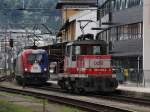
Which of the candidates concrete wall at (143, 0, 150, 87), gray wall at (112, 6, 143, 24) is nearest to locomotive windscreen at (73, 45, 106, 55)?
concrete wall at (143, 0, 150, 87)

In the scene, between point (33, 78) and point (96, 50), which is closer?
point (96, 50)

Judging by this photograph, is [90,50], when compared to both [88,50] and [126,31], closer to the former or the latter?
[88,50]

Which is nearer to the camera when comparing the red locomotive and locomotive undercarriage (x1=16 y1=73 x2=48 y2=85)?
the red locomotive

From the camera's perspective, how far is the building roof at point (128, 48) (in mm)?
51694

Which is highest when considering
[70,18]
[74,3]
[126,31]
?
[74,3]

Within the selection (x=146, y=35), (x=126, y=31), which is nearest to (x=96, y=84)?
(x=146, y=35)

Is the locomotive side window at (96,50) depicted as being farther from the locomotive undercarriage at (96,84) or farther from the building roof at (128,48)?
the building roof at (128,48)

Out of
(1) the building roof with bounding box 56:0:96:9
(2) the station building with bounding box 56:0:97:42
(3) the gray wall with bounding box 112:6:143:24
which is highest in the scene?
(1) the building roof with bounding box 56:0:96:9

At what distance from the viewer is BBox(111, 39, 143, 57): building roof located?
51694 millimetres

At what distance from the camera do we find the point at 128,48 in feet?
178

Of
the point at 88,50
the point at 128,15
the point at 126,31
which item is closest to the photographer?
the point at 88,50

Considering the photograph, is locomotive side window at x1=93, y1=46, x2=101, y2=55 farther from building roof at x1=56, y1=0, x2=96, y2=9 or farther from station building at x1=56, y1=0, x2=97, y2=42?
building roof at x1=56, y1=0, x2=96, y2=9

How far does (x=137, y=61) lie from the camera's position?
52219 mm

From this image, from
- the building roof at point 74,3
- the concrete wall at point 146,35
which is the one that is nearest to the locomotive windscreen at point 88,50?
the concrete wall at point 146,35
